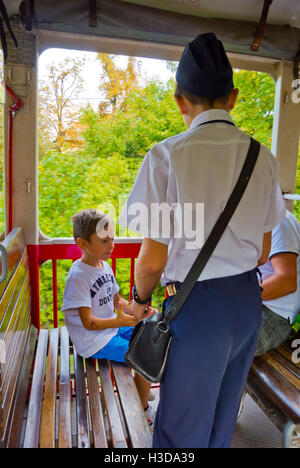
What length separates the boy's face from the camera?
6.91ft

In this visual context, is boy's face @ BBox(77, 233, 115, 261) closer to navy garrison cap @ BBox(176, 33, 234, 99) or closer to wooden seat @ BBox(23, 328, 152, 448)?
wooden seat @ BBox(23, 328, 152, 448)

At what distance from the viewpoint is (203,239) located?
1181 millimetres

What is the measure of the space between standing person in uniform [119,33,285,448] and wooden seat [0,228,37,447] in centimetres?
56

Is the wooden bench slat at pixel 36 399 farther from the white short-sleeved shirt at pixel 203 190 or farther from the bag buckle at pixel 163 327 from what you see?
the white short-sleeved shirt at pixel 203 190

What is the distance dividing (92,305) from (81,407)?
560mm

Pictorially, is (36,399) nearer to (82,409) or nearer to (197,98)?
(82,409)

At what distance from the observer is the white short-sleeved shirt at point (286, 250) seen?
6.83ft

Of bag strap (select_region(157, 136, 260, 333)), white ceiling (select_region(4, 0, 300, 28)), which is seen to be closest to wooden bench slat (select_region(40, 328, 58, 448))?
bag strap (select_region(157, 136, 260, 333))

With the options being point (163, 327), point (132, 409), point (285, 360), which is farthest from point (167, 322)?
point (285, 360)

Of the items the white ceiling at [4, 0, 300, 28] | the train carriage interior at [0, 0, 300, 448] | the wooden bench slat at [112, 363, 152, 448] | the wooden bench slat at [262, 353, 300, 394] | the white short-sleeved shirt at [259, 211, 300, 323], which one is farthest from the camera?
the white ceiling at [4, 0, 300, 28]

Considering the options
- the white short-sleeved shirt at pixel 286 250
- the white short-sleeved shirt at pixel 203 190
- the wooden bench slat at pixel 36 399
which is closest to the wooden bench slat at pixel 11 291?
the wooden bench slat at pixel 36 399

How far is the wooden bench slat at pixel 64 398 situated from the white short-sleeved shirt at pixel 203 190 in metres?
0.86

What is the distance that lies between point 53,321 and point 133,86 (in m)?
1.97

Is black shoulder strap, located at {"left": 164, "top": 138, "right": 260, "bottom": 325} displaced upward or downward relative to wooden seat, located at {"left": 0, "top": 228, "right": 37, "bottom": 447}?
upward
